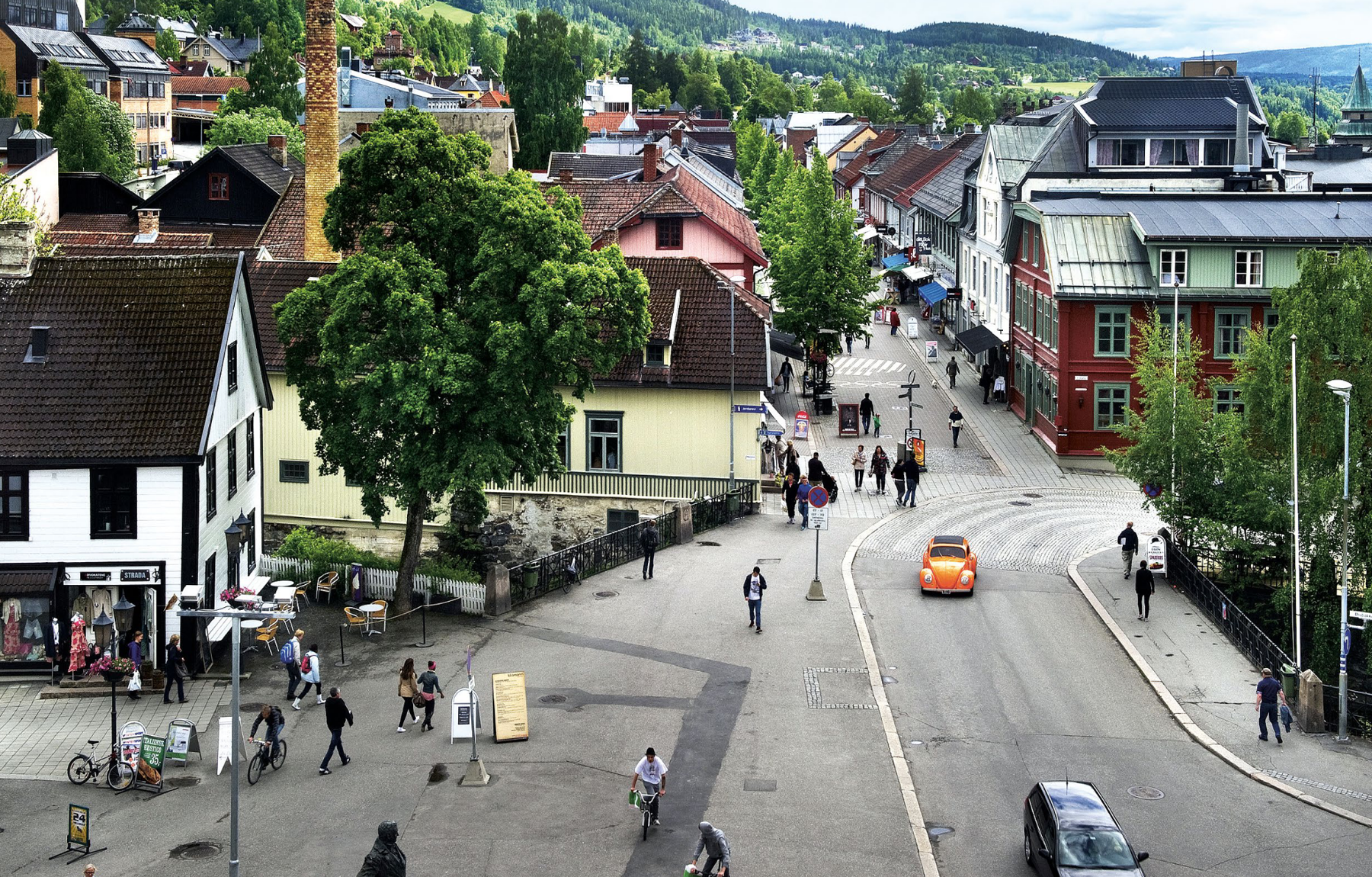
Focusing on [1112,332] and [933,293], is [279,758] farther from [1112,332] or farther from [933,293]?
[933,293]

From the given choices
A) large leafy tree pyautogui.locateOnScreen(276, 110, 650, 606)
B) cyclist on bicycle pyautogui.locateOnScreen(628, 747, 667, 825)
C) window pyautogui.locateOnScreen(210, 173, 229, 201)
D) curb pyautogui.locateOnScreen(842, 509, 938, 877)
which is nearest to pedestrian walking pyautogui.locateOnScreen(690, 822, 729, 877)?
cyclist on bicycle pyautogui.locateOnScreen(628, 747, 667, 825)

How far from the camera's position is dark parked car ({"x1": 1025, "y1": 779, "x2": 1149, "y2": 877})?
70.3 feet

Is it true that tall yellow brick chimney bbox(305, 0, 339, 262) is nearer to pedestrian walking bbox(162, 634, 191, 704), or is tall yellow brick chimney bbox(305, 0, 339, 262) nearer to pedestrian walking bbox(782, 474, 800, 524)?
pedestrian walking bbox(782, 474, 800, 524)

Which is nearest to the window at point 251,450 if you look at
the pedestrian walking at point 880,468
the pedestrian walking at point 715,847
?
the pedestrian walking at point 880,468

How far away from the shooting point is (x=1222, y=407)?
53562 millimetres

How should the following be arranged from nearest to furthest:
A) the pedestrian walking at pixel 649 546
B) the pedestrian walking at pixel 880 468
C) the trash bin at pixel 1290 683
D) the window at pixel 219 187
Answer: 1. the trash bin at pixel 1290 683
2. the pedestrian walking at pixel 649 546
3. the pedestrian walking at pixel 880 468
4. the window at pixel 219 187

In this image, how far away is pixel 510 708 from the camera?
94.7 feet

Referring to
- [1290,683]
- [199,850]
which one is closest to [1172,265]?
[1290,683]

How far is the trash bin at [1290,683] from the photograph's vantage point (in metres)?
31.7

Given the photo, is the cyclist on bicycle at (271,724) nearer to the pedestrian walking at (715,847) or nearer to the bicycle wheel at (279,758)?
the bicycle wheel at (279,758)

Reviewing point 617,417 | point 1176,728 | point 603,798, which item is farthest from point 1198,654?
point 617,417

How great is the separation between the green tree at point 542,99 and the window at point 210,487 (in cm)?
8889

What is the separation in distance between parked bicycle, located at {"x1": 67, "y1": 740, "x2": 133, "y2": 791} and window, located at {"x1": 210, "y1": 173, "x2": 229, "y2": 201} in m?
53.2

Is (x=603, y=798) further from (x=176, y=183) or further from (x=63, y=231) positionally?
(x=176, y=183)
